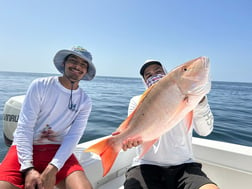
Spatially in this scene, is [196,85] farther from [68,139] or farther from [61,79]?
[61,79]

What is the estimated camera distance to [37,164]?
2.20 meters

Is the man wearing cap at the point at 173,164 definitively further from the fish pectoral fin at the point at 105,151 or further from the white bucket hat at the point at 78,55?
the white bucket hat at the point at 78,55

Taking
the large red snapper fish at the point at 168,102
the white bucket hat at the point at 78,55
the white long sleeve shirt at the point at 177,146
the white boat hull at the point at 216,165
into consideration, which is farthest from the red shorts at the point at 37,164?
the white bucket hat at the point at 78,55

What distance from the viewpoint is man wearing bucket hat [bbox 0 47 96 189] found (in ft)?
6.49

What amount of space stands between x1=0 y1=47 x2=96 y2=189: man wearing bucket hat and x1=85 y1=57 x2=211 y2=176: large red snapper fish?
23.6 inches

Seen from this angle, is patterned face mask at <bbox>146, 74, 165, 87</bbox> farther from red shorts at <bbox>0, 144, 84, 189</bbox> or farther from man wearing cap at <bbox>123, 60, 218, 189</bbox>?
red shorts at <bbox>0, 144, 84, 189</bbox>

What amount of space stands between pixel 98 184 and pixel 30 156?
3.87 ft

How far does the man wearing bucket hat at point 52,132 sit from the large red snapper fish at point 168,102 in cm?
60

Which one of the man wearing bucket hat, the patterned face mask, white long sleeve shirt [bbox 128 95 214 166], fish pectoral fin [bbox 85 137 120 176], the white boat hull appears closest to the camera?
fish pectoral fin [bbox 85 137 120 176]

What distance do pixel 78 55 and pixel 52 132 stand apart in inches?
37.2

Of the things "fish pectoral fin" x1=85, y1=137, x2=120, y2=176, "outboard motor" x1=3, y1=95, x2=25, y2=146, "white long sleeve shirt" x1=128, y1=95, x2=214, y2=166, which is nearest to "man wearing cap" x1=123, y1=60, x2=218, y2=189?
"white long sleeve shirt" x1=128, y1=95, x2=214, y2=166

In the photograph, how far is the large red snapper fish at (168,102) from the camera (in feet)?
5.15

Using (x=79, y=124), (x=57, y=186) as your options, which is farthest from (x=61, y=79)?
(x=57, y=186)

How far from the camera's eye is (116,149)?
187cm
